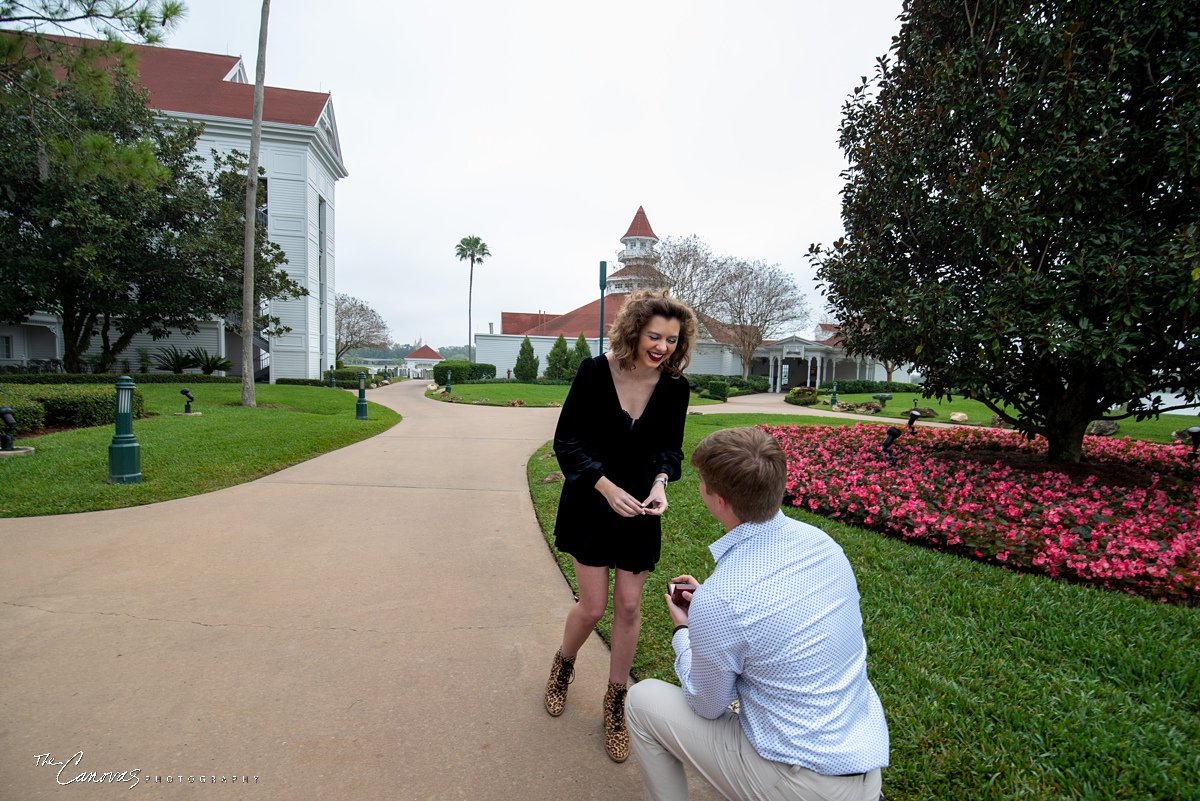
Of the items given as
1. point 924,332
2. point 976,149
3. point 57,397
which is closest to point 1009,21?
point 976,149

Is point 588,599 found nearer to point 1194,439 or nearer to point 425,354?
point 1194,439

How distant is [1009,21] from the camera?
18.6 ft

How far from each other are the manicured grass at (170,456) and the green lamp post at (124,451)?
16 centimetres

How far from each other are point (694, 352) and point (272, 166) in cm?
2622

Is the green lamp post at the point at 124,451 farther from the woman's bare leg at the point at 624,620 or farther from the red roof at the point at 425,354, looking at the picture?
the red roof at the point at 425,354

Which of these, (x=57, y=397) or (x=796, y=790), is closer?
(x=796, y=790)

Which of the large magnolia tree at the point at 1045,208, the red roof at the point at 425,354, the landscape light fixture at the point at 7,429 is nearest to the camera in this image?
the large magnolia tree at the point at 1045,208

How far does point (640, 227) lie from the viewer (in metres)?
46.4

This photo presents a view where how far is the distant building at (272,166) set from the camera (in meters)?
26.7

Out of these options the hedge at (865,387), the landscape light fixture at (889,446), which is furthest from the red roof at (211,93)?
the hedge at (865,387)

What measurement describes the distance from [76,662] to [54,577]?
1481 mm

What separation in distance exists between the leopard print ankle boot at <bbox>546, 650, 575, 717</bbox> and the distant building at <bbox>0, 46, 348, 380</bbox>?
29.1m

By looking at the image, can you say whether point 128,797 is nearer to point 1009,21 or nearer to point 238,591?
point 238,591

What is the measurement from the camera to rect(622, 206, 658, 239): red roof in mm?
46219
